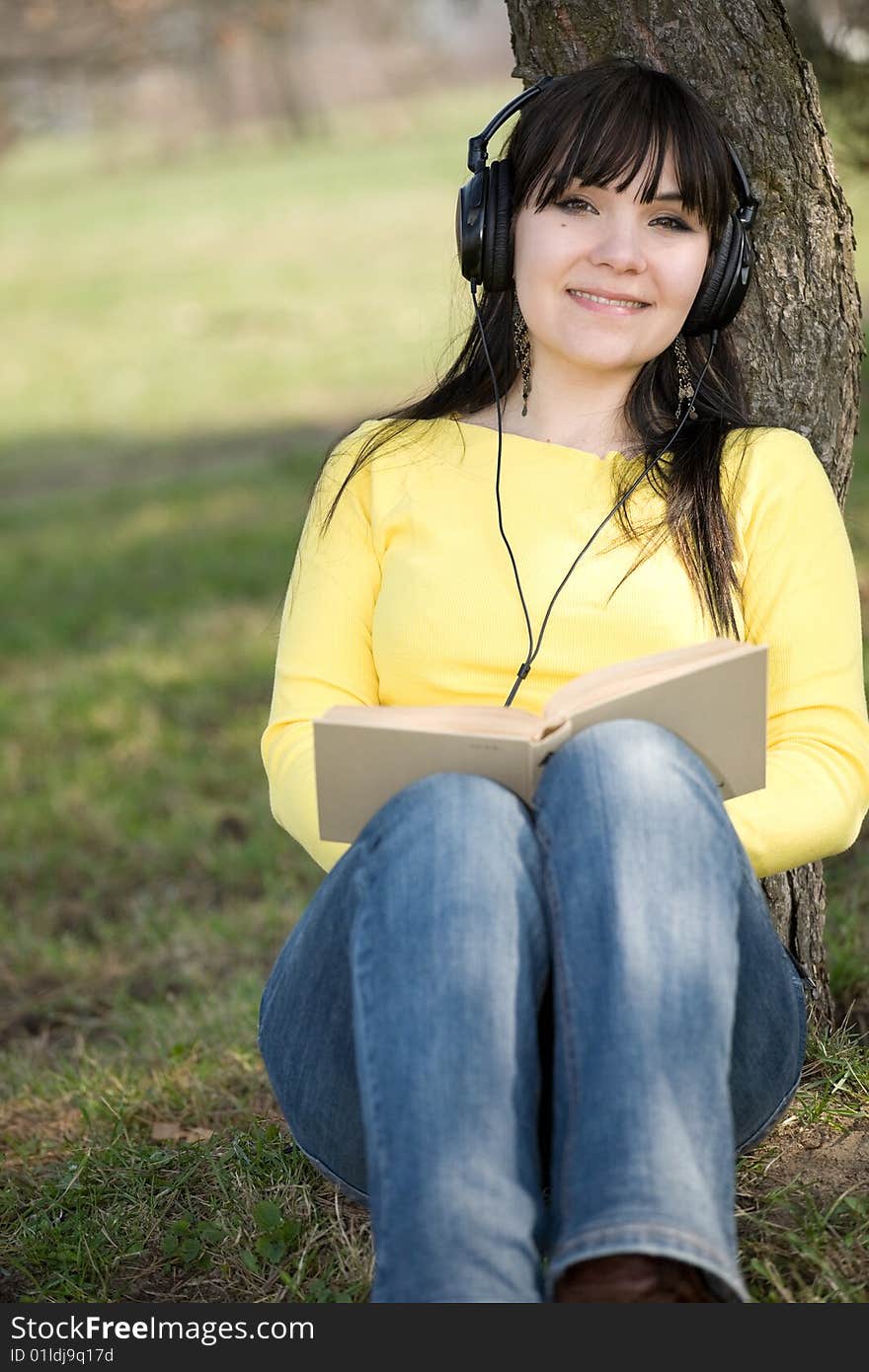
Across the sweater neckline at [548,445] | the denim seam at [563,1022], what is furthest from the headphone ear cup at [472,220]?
the denim seam at [563,1022]

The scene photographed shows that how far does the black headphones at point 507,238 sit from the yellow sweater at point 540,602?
8.0 inches

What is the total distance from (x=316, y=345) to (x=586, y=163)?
10844 mm

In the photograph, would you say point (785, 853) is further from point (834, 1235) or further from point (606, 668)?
point (834, 1235)

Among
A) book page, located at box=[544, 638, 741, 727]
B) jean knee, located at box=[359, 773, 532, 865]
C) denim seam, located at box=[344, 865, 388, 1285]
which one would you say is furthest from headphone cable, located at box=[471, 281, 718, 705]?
denim seam, located at box=[344, 865, 388, 1285]

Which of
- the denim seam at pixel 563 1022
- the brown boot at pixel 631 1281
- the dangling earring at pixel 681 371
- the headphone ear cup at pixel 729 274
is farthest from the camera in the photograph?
the dangling earring at pixel 681 371

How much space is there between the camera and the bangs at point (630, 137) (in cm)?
223

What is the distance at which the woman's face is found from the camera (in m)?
2.25

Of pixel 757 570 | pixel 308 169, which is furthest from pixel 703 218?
pixel 308 169

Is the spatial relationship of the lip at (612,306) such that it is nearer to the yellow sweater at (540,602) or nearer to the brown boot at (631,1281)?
the yellow sweater at (540,602)

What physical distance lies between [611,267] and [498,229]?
0.65 ft

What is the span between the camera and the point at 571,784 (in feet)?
5.87

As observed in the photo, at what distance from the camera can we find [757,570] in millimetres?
2203

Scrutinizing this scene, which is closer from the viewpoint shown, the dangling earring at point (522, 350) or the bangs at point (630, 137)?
the bangs at point (630, 137)

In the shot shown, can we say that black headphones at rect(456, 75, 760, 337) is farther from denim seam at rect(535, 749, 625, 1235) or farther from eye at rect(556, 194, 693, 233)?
denim seam at rect(535, 749, 625, 1235)
